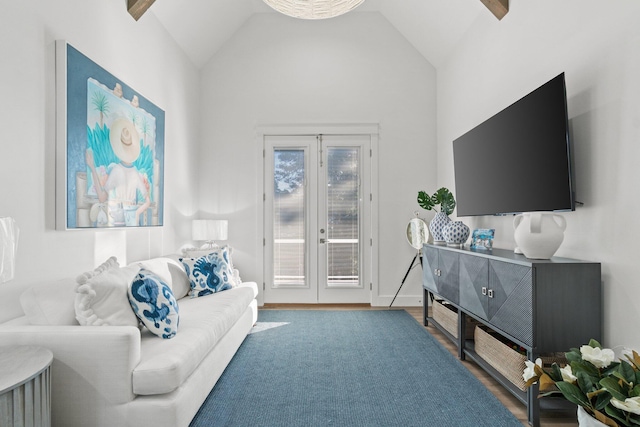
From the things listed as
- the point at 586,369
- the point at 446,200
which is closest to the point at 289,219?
the point at 446,200

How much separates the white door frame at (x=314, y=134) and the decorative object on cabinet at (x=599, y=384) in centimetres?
349

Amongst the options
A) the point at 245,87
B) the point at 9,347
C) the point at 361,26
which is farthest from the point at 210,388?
the point at 361,26

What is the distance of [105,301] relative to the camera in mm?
1995

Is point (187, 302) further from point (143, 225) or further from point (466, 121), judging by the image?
point (466, 121)

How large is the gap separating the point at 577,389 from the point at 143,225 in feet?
10.3

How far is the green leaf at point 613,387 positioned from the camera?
1163 mm

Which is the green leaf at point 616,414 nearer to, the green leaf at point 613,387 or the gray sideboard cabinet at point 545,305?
Result: the green leaf at point 613,387

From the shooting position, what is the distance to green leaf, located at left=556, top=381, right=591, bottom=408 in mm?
1268

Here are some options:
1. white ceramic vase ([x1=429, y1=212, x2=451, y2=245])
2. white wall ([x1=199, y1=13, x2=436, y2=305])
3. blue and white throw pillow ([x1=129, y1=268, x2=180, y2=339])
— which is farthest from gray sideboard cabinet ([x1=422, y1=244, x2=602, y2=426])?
white wall ([x1=199, y1=13, x2=436, y2=305])

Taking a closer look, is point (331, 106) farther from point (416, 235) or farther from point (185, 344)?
point (185, 344)

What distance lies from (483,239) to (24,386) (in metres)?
2.98

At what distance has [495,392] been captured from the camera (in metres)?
2.47

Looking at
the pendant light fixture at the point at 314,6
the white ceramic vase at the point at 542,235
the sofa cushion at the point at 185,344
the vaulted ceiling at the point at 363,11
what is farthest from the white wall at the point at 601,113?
the sofa cushion at the point at 185,344

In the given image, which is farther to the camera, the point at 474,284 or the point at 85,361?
the point at 474,284
